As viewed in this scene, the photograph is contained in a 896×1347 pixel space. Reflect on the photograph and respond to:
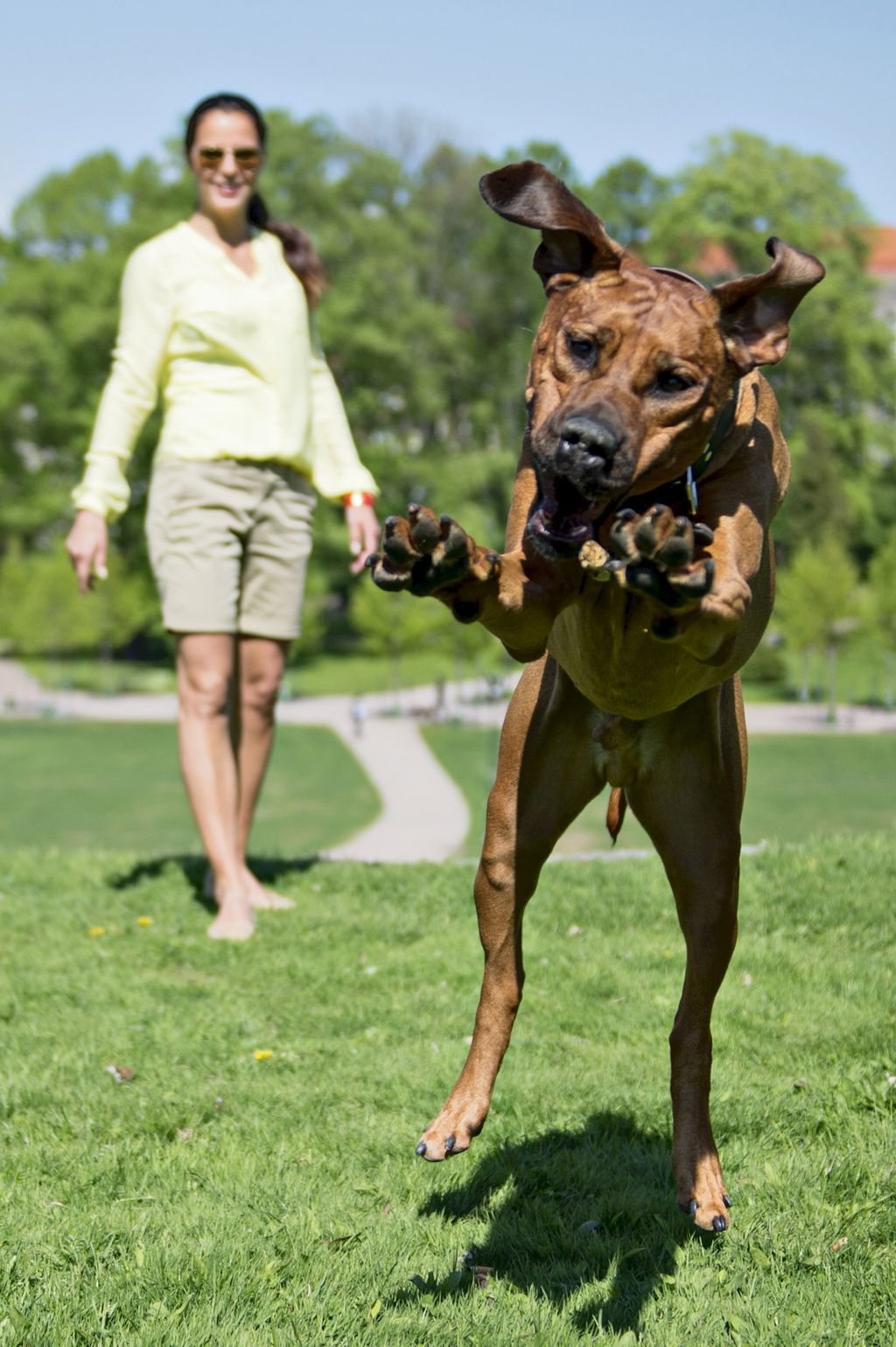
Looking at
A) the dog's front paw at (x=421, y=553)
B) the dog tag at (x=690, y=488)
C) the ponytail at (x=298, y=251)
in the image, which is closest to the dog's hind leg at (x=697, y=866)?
the dog tag at (x=690, y=488)

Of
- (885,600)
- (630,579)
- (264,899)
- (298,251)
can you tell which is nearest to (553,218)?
(630,579)

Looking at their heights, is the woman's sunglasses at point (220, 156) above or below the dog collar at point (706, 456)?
above

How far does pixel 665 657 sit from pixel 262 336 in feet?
14.0

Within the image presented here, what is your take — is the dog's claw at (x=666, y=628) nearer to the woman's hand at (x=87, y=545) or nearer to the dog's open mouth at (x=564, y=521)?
the dog's open mouth at (x=564, y=521)

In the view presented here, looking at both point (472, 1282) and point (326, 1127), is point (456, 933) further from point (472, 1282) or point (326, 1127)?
point (472, 1282)

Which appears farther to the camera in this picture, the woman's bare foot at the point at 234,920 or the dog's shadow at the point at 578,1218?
the woman's bare foot at the point at 234,920

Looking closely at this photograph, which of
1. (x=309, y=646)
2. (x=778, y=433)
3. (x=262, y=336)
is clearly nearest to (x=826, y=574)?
(x=309, y=646)

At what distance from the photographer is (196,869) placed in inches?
314

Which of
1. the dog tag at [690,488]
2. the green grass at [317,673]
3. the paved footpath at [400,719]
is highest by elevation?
the dog tag at [690,488]

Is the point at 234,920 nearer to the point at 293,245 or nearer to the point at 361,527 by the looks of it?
the point at 361,527

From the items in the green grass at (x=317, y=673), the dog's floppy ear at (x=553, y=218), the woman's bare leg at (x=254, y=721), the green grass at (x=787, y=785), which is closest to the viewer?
the dog's floppy ear at (x=553, y=218)

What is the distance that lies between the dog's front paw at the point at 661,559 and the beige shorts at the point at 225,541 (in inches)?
177

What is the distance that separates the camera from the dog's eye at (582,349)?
2900 mm

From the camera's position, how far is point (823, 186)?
169 feet
